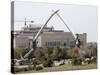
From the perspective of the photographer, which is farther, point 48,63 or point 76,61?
point 76,61

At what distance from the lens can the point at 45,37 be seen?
82.1 inches

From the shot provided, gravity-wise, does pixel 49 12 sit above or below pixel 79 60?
above

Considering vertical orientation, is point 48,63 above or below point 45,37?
below

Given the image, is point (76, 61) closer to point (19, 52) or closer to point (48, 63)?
point (48, 63)

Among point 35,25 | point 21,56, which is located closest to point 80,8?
point 35,25

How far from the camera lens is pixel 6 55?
197 cm

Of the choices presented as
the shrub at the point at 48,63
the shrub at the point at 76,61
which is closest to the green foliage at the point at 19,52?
the shrub at the point at 48,63

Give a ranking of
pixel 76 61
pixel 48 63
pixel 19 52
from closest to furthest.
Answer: pixel 19 52 → pixel 48 63 → pixel 76 61

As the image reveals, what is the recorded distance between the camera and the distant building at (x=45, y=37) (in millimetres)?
1985

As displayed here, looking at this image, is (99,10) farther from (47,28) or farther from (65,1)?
(47,28)

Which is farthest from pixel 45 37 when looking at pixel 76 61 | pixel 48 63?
pixel 76 61

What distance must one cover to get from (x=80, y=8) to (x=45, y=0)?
0.36m

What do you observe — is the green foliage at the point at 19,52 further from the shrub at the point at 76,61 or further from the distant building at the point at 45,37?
the shrub at the point at 76,61

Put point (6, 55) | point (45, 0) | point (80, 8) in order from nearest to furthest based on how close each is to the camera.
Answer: point (6, 55), point (45, 0), point (80, 8)
